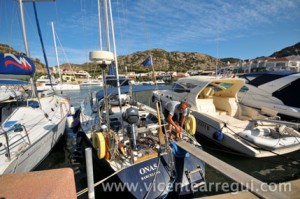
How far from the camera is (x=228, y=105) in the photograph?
8500 mm

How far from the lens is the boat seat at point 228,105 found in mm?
8362

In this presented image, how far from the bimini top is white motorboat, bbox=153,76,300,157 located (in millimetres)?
4171

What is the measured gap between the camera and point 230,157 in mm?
6227

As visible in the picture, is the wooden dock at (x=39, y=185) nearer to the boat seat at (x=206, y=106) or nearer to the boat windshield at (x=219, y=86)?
the boat seat at (x=206, y=106)

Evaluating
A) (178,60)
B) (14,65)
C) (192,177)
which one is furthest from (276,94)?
(178,60)

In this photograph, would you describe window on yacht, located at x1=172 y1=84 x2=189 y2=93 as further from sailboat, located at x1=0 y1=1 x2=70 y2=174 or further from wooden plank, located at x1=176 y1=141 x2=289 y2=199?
sailboat, located at x1=0 y1=1 x2=70 y2=174

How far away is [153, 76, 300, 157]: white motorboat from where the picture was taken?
5.74 meters

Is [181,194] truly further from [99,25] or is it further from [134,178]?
[99,25]

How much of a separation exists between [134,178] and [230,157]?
435 centimetres

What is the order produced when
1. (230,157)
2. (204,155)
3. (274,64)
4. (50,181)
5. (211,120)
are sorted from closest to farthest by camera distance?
(50,181) → (204,155) → (230,157) → (211,120) → (274,64)

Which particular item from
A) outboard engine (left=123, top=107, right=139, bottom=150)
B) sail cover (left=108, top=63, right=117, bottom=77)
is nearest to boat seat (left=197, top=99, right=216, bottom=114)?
sail cover (left=108, top=63, right=117, bottom=77)

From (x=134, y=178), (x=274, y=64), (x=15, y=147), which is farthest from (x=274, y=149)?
(x=274, y=64)

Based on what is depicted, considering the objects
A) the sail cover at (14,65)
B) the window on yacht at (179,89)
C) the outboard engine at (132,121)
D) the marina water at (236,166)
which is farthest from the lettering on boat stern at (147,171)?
the window on yacht at (179,89)

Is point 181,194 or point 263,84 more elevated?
point 263,84
